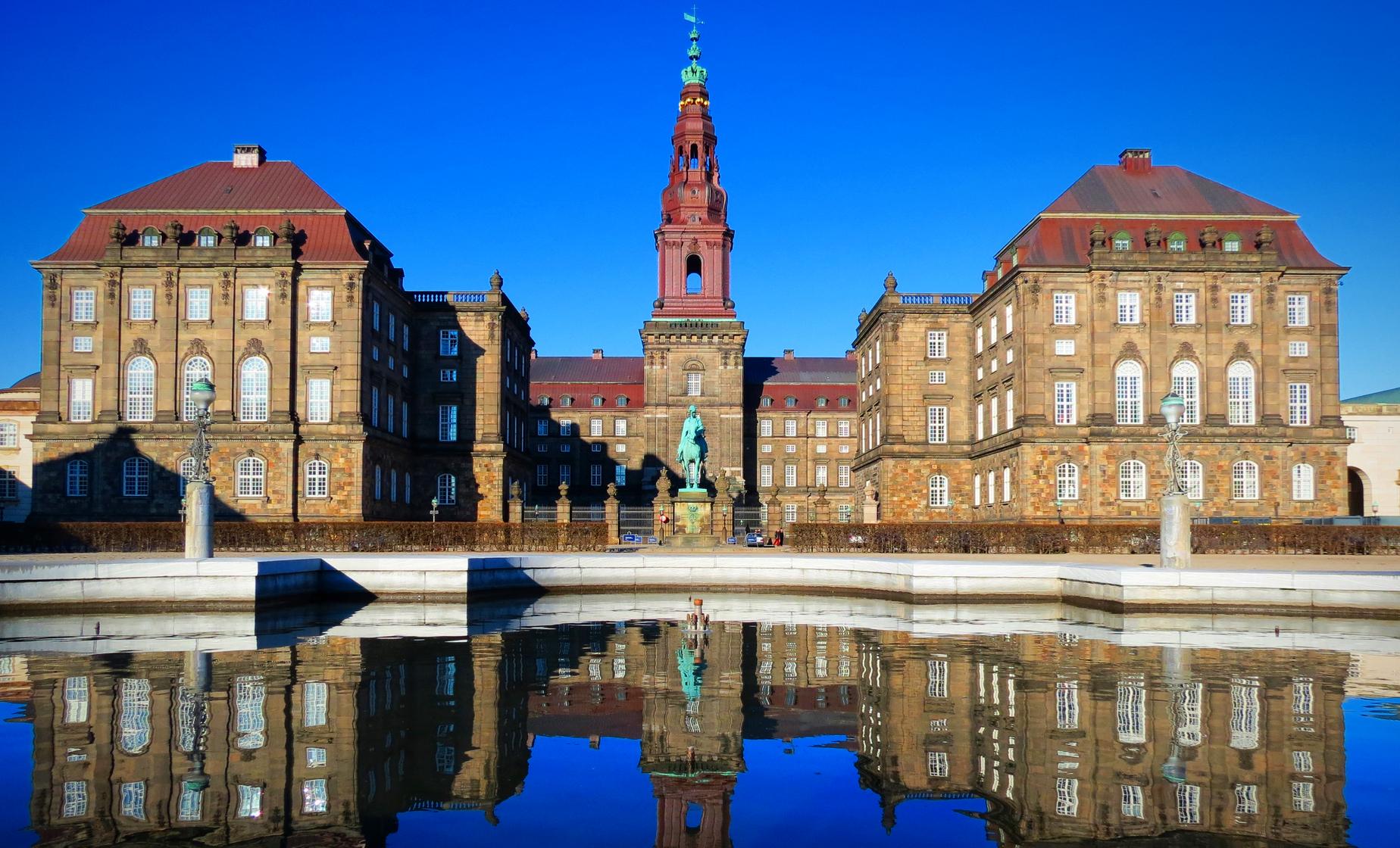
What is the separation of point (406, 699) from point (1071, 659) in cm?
1214

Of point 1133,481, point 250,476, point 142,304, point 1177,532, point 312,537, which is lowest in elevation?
point 312,537

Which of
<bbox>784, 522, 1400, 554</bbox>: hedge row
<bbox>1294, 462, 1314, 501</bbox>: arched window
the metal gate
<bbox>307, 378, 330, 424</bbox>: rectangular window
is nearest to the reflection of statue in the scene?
the metal gate

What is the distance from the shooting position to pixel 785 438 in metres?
115

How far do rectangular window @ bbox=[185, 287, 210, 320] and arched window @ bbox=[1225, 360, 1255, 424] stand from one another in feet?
192

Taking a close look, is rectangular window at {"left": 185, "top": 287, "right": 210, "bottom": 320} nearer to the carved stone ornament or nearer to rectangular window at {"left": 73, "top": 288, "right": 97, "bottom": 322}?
the carved stone ornament

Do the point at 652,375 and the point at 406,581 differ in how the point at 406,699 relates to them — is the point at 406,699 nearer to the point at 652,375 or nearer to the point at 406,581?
the point at 406,581

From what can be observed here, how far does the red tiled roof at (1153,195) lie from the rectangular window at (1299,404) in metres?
10.6

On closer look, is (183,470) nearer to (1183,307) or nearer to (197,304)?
(197,304)

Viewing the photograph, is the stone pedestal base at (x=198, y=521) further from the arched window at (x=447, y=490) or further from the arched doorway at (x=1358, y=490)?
the arched doorway at (x=1358, y=490)

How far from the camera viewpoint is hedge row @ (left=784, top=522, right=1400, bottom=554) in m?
46.7

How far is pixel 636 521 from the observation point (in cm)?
6362

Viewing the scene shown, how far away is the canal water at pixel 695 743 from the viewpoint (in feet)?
35.9

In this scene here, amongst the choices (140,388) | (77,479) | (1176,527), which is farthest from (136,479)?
(1176,527)

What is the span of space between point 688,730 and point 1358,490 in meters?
89.2
